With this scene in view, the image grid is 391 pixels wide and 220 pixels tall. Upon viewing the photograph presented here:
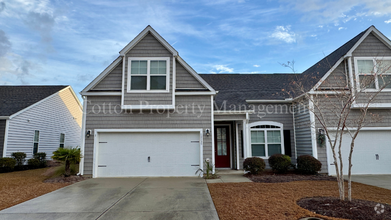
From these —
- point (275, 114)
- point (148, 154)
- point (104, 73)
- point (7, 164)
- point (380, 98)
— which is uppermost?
point (104, 73)

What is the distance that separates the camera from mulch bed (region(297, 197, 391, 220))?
13.8ft

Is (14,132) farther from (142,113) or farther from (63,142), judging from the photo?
(142,113)

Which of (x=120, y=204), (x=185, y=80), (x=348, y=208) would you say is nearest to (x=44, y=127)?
(x=185, y=80)

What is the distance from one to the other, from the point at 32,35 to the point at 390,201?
1850cm

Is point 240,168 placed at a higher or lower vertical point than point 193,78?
lower

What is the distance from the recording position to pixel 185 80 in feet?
32.6

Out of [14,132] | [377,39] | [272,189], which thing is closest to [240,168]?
[272,189]

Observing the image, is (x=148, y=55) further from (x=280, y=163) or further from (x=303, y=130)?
(x=303, y=130)

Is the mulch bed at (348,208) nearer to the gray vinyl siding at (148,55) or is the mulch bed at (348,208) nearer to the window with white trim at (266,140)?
the window with white trim at (266,140)

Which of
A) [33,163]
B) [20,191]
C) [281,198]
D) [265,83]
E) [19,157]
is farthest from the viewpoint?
[265,83]

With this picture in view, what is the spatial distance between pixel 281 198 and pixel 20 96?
55.7ft

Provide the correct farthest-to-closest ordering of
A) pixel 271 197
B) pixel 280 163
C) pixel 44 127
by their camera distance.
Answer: pixel 44 127 → pixel 280 163 → pixel 271 197

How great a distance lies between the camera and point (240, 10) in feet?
36.6

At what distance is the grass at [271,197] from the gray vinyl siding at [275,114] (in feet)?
14.7
